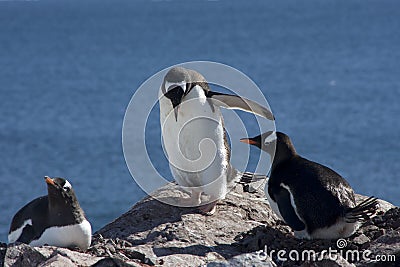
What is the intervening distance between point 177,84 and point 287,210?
1.68 m

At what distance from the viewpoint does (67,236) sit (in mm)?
6770

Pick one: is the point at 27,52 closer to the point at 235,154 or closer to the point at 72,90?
the point at 72,90

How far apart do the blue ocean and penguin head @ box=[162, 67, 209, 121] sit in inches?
648

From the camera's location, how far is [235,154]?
922 centimetres

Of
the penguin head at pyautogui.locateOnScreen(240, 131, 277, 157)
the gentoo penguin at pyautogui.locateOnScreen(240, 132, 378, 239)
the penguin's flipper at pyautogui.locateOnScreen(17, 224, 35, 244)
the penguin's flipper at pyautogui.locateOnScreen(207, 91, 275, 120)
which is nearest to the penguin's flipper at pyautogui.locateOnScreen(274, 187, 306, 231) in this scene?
the gentoo penguin at pyautogui.locateOnScreen(240, 132, 378, 239)

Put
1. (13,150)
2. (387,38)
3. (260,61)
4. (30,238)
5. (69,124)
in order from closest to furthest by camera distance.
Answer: (30,238)
(13,150)
(69,124)
(260,61)
(387,38)

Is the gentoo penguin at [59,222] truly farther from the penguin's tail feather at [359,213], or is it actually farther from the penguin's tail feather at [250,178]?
the penguin's tail feather at [250,178]

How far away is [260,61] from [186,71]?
245 feet

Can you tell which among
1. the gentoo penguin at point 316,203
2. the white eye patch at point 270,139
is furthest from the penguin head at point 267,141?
the gentoo penguin at point 316,203

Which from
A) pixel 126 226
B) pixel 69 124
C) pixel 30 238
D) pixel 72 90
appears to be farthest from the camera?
pixel 72 90

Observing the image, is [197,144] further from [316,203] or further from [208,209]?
[316,203]

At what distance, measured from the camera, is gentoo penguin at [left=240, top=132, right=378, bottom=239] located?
688 cm

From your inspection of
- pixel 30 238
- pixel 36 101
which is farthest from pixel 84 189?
pixel 36 101
